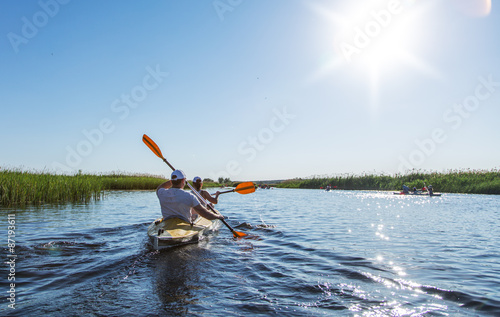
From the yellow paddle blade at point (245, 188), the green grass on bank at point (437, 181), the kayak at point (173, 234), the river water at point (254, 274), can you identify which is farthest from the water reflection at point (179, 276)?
the green grass on bank at point (437, 181)

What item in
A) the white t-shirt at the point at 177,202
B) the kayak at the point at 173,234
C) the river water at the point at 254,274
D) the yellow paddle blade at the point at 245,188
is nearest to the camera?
the river water at the point at 254,274

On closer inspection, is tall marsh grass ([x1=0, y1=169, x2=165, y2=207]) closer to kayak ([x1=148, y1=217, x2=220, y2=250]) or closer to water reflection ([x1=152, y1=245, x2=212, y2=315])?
kayak ([x1=148, y1=217, x2=220, y2=250])

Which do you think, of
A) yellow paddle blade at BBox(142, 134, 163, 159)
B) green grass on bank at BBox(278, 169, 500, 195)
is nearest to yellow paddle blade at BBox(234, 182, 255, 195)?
yellow paddle blade at BBox(142, 134, 163, 159)

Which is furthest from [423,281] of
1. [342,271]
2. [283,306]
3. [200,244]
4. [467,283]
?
[200,244]

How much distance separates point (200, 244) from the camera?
680 cm

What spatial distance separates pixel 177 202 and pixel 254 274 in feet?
8.55

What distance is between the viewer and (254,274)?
15.6 ft

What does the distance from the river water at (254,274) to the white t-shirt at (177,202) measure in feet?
2.68

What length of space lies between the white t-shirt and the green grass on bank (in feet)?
102

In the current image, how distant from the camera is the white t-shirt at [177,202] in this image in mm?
6465

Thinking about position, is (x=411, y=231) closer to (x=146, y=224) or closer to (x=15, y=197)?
(x=146, y=224)

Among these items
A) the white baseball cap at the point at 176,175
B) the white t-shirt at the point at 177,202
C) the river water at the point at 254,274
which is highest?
the white baseball cap at the point at 176,175

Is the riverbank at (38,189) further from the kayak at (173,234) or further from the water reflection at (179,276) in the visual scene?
the water reflection at (179,276)

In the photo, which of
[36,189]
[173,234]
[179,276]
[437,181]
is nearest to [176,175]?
[173,234]
